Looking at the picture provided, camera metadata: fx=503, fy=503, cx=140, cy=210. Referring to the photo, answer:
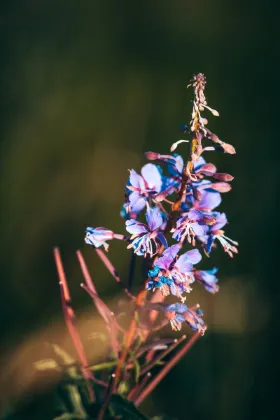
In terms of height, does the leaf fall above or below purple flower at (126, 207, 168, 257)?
below

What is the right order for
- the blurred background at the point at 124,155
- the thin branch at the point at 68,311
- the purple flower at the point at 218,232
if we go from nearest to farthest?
the purple flower at the point at 218,232 < the thin branch at the point at 68,311 < the blurred background at the point at 124,155

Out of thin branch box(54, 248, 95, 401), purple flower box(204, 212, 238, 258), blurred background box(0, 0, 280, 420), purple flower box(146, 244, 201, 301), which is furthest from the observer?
blurred background box(0, 0, 280, 420)

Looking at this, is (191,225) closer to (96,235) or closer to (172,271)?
(172,271)

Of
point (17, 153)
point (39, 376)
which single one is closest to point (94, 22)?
point (17, 153)

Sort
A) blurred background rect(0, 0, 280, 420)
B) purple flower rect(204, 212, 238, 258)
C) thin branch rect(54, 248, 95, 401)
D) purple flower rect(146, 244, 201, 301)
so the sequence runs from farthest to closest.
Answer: blurred background rect(0, 0, 280, 420), thin branch rect(54, 248, 95, 401), purple flower rect(204, 212, 238, 258), purple flower rect(146, 244, 201, 301)

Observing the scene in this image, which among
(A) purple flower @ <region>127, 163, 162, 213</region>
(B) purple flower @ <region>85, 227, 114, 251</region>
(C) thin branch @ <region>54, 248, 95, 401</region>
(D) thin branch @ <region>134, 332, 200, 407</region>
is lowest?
(D) thin branch @ <region>134, 332, 200, 407</region>

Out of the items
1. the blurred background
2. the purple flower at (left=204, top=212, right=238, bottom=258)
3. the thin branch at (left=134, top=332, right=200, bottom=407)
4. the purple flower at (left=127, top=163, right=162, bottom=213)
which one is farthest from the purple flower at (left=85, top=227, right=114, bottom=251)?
the blurred background

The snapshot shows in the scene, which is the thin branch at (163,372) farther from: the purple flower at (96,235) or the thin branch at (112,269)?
the purple flower at (96,235)

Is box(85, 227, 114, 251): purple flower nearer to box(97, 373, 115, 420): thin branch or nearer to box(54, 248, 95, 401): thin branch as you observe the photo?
box(54, 248, 95, 401): thin branch

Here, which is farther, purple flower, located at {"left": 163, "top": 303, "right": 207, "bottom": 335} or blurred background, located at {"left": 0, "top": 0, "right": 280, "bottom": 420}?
blurred background, located at {"left": 0, "top": 0, "right": 280, "bottom": 420}

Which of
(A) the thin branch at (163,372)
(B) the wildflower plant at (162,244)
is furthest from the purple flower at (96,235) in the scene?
(A) the thin branch at (163,372)
